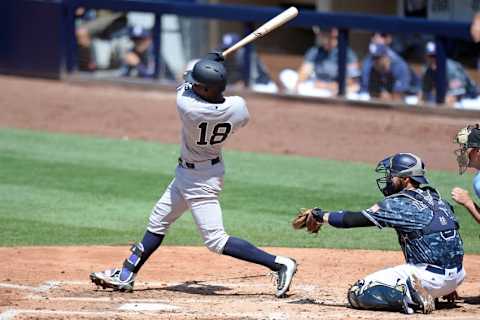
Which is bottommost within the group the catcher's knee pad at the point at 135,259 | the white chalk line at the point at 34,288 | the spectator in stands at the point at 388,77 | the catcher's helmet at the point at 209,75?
the spectator in stands at the point at 388,77

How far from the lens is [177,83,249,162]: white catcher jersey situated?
6539mm

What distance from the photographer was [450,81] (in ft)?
45.9

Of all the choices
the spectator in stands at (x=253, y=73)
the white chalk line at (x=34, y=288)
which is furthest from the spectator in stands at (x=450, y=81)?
the white chalk line at (x=34, y=288)

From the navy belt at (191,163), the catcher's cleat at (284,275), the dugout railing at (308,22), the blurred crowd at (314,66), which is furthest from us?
the blurred crowd at (314,66)

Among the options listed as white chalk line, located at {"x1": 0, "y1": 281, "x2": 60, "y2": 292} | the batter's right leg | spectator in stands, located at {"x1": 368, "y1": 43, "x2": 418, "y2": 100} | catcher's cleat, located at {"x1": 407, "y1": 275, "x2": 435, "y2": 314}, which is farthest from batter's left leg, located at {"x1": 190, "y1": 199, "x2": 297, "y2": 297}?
spectator in stands, located at {"x1": 368, "y1": 43, "x2": 418, "y2": 100}

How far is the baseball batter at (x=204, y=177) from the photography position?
258 inches

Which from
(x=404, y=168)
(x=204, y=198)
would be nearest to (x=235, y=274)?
(x=204, y=198)

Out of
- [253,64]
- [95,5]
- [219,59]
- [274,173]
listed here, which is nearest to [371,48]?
[253,64]

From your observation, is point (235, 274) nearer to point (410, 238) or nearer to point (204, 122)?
point (204, 122)

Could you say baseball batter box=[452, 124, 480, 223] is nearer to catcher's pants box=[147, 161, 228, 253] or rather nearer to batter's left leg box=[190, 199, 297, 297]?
batter's left leg box=[190, 199, 297, 297]

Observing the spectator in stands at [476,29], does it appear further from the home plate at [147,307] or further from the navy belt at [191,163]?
the home plate at [147,307]

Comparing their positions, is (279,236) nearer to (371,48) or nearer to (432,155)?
(432,155)

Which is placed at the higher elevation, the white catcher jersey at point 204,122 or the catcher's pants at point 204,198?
the white catcher jersey at point 204,122

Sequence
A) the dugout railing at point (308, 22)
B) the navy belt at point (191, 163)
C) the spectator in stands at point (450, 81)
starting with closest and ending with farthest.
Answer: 1. the navy belt at point (191, 163)
2. the spectator in stands at point (450, 81)
3. the dugout railing at point (308, 22)
